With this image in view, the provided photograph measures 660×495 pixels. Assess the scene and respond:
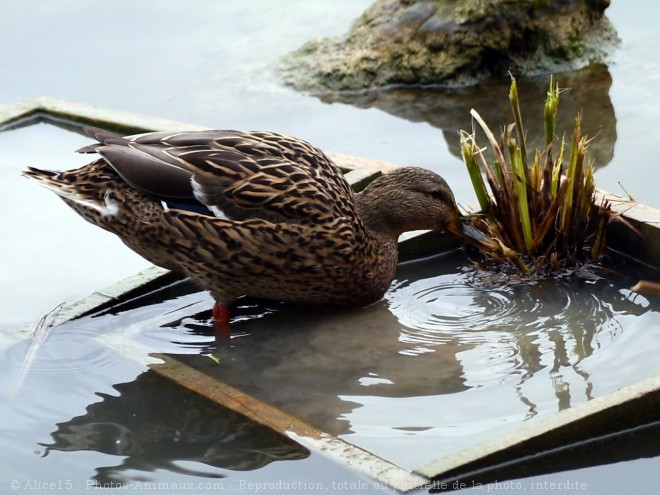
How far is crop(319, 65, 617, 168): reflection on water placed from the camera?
7.70 meters

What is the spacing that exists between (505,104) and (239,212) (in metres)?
3.36

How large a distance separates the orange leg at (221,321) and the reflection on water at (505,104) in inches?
95.0

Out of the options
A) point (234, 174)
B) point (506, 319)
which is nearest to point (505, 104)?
point (506, 319)

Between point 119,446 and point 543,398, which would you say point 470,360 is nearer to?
point 543,398

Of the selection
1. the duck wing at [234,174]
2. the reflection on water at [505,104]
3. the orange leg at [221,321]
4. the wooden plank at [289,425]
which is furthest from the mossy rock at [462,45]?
the wooden plank at [289,425]

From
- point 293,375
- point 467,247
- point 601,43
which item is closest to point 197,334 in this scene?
point 293,375

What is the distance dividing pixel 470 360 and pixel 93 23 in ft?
19.7

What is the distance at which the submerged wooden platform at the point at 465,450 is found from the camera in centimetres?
415

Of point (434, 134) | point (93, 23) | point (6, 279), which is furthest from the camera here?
point (93, 23)

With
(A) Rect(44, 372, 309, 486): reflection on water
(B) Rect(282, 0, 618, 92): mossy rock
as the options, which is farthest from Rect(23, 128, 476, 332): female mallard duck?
(B) Rect(282, 0, 618, 92): mossy rock

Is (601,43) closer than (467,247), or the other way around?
(467,247)

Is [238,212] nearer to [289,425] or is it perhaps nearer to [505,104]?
[289,425]

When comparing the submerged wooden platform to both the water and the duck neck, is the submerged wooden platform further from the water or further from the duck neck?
the duck neck

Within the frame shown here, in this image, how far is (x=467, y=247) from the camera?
6273 millimetres
